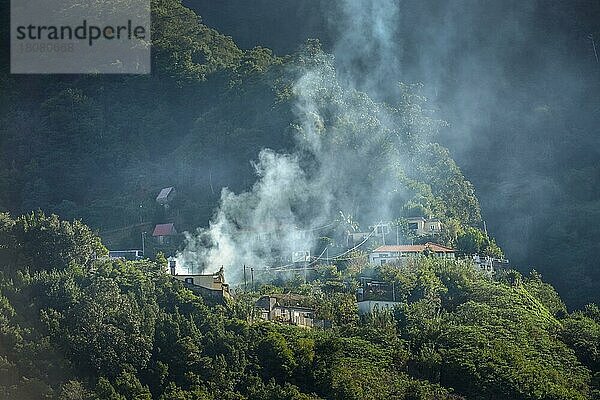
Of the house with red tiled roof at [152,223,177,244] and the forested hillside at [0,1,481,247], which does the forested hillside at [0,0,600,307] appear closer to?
the forested hillside at [0,1,481,247]

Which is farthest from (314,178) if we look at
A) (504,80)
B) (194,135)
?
(504,80)

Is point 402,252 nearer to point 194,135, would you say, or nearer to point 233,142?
point 233,142

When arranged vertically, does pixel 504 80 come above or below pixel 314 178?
above

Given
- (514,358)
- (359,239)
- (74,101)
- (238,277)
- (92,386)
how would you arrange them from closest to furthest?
(92,386) → (514,358) → (238,277) → (359,239) → (74,101)

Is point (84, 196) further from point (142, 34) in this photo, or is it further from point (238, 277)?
point (238, 277)

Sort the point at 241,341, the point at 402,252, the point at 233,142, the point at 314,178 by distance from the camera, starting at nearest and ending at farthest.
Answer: the point at 241,341 < the point at 402,252 < the point at 314,178 < the point at 233,142

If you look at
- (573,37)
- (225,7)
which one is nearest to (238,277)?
(225,7)
